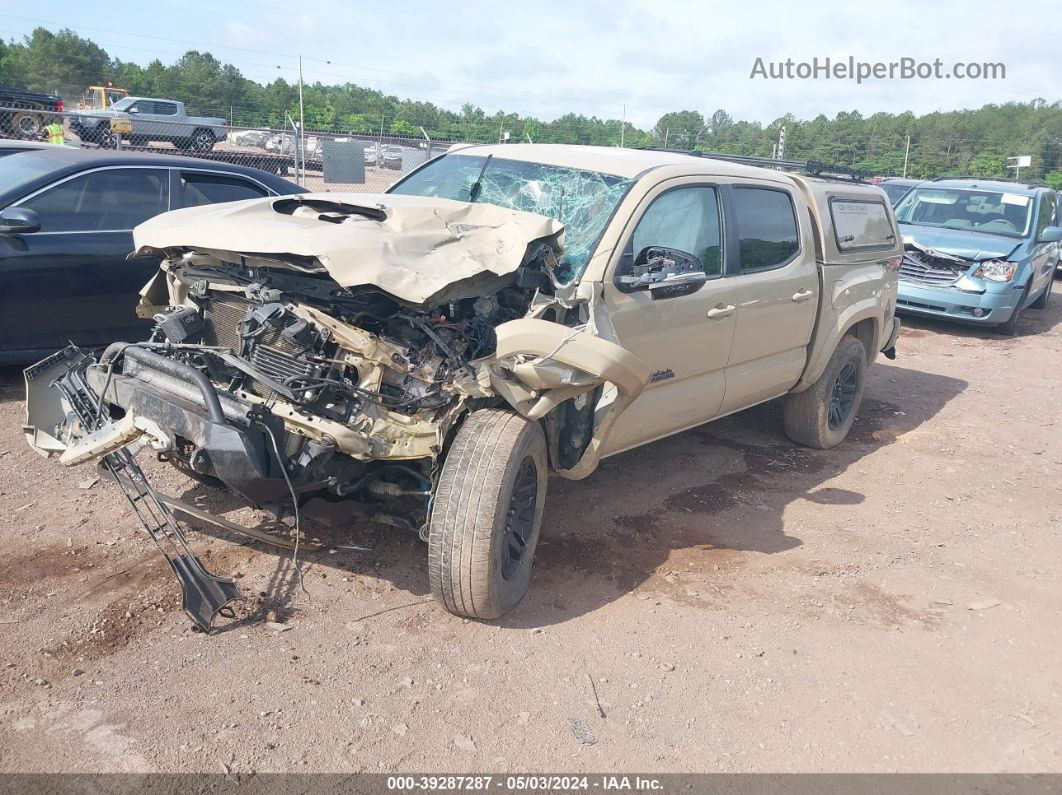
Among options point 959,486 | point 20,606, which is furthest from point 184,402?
point 959,486

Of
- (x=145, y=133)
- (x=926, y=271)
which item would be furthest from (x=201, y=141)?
(x=926, y=271)

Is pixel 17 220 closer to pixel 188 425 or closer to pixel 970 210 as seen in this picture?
pixel 188 425

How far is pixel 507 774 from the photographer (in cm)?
275

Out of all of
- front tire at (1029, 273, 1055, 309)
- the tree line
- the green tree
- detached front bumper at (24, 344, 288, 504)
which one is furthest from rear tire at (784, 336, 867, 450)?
the green tree

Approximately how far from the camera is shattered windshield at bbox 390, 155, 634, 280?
411 cm

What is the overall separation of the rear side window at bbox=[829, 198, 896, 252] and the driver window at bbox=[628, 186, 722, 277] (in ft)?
5.04

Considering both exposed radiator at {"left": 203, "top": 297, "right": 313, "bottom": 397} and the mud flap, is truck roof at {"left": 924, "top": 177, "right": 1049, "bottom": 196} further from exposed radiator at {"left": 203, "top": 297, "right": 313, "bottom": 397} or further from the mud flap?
the mud flap

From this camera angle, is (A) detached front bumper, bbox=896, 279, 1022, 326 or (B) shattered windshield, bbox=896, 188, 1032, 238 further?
(B) shattered windshield, bbox=896, 188, 1032, 238

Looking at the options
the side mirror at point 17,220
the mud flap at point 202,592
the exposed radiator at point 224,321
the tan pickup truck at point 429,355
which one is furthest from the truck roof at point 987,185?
the mud flap at point 202,592

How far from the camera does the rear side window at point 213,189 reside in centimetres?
635

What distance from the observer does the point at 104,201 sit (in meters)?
5.93

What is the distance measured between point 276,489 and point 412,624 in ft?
2.71

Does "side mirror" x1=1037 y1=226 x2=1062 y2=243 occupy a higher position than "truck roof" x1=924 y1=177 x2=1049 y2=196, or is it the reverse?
"truck roof" x1=924 y1=177 x2=1049 y2=196

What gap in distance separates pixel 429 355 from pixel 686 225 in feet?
5.98
